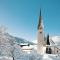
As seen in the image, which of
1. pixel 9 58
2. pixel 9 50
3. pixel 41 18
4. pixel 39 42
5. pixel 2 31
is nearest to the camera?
pixel 2 31

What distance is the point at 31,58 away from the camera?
149ft

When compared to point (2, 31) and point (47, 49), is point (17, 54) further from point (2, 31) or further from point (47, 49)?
point (47, 49)

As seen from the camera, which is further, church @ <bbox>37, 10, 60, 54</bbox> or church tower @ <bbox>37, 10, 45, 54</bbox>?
church tower @ <bbox>37, 10, 45, 54</bbox>

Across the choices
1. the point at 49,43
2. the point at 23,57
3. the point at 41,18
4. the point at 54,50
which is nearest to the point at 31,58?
the point at 23,57

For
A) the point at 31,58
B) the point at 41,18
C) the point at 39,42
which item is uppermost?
the point at 41,18

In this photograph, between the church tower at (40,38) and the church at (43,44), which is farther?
the church tower at (40,38)

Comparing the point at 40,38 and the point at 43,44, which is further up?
the point at 40,38

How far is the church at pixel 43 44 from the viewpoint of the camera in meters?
77.3

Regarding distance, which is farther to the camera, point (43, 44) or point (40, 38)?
point (40, 38)

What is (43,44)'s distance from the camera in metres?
82.2

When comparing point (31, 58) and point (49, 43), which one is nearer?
point (31, 58)

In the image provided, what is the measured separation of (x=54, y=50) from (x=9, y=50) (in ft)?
136

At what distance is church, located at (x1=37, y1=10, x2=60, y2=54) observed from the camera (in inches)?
3045

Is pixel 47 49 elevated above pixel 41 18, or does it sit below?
below
